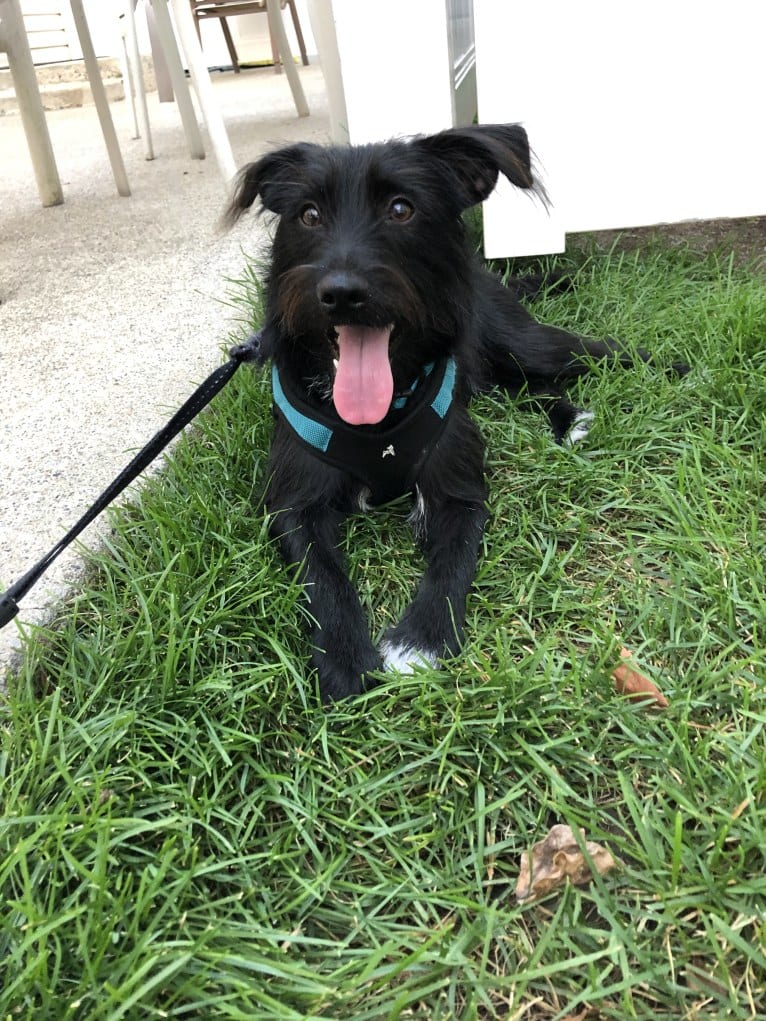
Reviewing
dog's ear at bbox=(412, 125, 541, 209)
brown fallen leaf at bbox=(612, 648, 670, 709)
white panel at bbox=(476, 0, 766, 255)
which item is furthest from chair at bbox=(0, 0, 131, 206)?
brown fallen leaf at bbox=(612, 648, 670, 709)

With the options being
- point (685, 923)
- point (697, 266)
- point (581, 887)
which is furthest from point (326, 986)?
point (697, 266)

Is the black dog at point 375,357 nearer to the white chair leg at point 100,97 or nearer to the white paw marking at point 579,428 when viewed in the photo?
the white paw marking at point 579,428

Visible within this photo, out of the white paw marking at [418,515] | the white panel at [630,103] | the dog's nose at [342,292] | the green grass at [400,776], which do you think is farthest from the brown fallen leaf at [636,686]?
the white panel at [630,103]

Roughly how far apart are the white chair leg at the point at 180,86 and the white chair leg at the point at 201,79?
1962 millimetres

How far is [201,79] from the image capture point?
3697mm

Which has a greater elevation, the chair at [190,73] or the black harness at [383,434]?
the chair at [190,73]

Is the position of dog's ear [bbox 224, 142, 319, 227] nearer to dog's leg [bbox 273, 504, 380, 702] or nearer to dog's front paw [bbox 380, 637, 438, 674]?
dog's leg [bbox 273, 504, 380, 702]

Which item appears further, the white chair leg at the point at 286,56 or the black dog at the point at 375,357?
the white chair leg at the point at 286,56

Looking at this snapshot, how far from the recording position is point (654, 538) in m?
1.86

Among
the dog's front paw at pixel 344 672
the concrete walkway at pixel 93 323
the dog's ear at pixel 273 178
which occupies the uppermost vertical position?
the dog's ear at pixel 273 178

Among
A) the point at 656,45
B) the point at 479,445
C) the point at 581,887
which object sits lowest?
the point at 581,887

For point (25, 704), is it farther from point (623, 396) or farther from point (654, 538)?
point (623, 396)

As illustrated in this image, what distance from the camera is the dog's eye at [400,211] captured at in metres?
1.86

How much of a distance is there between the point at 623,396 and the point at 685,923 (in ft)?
5.50
